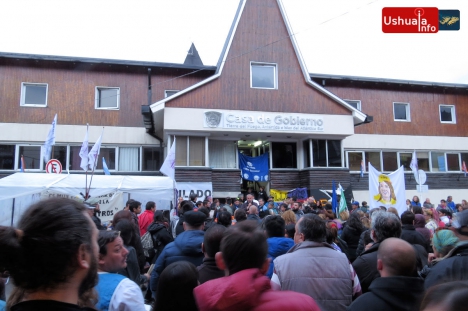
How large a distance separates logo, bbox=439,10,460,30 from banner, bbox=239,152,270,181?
10.00m

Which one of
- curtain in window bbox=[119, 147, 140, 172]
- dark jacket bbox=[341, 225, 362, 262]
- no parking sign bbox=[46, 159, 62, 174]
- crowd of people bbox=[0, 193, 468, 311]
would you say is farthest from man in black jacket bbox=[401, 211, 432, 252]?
curtain in window bbox=[119, 147, 140, 172]

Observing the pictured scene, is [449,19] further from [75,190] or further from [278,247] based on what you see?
[75,190]

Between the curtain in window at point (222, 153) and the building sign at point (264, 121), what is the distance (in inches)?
65.9

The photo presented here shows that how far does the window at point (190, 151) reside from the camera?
54.1 ft

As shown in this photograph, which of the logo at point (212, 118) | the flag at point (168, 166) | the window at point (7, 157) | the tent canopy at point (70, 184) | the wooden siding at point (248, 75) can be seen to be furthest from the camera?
the window at point (7, 157)

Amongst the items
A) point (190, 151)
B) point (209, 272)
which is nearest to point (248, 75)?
point (190, 151)

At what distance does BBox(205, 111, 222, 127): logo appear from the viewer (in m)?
16.5

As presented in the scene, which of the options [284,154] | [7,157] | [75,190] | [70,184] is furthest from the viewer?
[284,154]

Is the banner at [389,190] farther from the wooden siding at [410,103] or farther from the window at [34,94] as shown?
the window at [34,94]

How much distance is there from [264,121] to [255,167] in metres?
2.60

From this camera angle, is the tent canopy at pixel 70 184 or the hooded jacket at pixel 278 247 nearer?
the hooded jacket at pixel 278 247

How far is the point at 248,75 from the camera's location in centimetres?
1759

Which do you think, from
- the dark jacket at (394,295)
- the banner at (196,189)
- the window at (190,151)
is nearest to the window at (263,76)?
the window at (190,151)

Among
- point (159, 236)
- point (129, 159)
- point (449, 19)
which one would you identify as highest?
point (449, 19)
